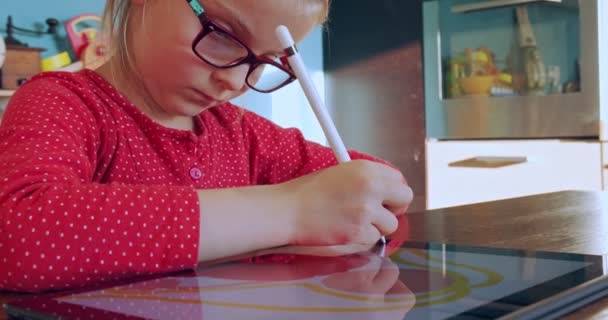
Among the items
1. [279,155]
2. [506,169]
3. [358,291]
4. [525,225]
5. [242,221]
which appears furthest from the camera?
[506,169]

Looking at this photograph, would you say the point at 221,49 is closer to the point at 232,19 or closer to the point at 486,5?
the point at 232,19

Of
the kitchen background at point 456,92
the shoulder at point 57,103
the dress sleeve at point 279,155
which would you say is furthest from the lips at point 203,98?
the kitchen background at point 456,92

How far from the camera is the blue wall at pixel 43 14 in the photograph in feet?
6.22

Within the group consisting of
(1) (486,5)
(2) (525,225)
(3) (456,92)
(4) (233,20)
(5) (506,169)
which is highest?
(1) (486,5)

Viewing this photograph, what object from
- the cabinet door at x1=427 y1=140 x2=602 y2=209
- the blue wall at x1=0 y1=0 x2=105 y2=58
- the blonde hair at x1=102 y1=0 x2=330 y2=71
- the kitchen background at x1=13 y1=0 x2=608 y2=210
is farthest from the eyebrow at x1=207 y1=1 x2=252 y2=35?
the cabinet door at x1=427 y1=140 x2=602 y2=209

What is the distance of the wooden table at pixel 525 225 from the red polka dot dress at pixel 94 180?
45mm

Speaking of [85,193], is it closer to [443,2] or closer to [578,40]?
[578,40]

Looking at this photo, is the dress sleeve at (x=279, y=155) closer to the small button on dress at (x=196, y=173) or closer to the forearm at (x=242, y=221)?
the small button on dress at (x=196, y=173)

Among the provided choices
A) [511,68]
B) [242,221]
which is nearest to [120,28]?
[242,221]

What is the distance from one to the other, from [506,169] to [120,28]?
1.64 metres

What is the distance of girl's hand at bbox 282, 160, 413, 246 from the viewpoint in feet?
1.72

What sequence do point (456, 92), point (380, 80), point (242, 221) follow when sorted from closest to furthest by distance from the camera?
point (242, 221), point (456, 92), point (380, 80)

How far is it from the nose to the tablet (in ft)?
0.92

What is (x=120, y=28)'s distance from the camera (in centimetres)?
80
